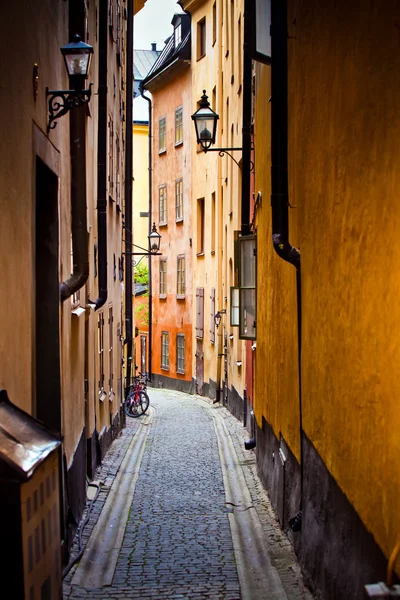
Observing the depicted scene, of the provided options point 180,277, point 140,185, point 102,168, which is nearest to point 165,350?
point 180,277

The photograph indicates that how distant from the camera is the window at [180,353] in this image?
31.5 m

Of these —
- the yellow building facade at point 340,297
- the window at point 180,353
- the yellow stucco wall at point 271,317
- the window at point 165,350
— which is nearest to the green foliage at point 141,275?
the window at point 165,350

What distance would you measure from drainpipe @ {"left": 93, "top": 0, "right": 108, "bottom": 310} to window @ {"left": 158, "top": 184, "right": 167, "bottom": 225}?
20665 millimetres

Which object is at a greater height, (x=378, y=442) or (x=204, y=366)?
(x=378, y=442)

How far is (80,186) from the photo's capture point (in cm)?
898

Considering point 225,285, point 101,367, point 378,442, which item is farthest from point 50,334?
point 225,285

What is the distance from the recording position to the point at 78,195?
9016 mm

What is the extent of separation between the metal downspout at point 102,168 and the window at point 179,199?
18724mm

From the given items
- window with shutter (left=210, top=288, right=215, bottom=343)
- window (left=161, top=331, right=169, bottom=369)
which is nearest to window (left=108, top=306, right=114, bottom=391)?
window with shutter (left=210, top=288, right=215, bottom=343)

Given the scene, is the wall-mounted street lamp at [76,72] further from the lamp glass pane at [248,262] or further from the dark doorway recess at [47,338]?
the lamp glass pane at [248,262]

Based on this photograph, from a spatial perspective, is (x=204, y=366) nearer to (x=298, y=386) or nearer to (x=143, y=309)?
(x=143, y=309)

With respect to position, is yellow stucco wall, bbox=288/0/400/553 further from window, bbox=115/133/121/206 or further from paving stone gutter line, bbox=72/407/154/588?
window, bbox=115/133/121/206

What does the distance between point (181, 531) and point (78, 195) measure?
137 inches

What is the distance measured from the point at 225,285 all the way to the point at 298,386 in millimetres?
15089
